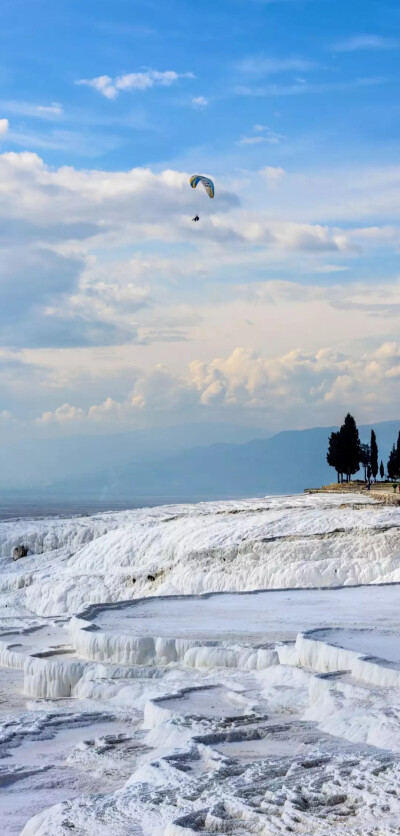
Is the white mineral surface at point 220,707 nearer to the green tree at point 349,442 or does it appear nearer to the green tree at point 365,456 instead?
the green tree at point 349,442

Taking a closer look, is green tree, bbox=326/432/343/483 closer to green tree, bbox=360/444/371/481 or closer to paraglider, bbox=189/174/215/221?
green tree, bbox=360/444/371/481

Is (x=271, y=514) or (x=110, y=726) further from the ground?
(x=271, y=514)

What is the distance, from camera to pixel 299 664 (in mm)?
14031

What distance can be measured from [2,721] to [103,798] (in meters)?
4.52

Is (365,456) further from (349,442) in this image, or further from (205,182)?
(205,182)

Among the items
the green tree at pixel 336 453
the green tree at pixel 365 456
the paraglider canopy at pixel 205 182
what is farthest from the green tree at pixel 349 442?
the paraglider canopy at pixel 205 182

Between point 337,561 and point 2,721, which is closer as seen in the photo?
point 2,721

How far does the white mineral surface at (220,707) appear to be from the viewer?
8398 mm

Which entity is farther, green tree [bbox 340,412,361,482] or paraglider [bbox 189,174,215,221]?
green tree [bbox 340,412,361,482]

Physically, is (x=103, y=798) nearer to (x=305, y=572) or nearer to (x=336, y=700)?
(x=336, y=700)

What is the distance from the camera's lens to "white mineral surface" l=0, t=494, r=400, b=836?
8398mm

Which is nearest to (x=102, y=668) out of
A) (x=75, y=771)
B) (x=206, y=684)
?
(x=206, y=684)

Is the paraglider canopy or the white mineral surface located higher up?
the paraglider canopy

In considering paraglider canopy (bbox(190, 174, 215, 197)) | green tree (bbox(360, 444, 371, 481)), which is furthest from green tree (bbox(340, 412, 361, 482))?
paraglider canopy (bbox(190, 174, 215, 197))
